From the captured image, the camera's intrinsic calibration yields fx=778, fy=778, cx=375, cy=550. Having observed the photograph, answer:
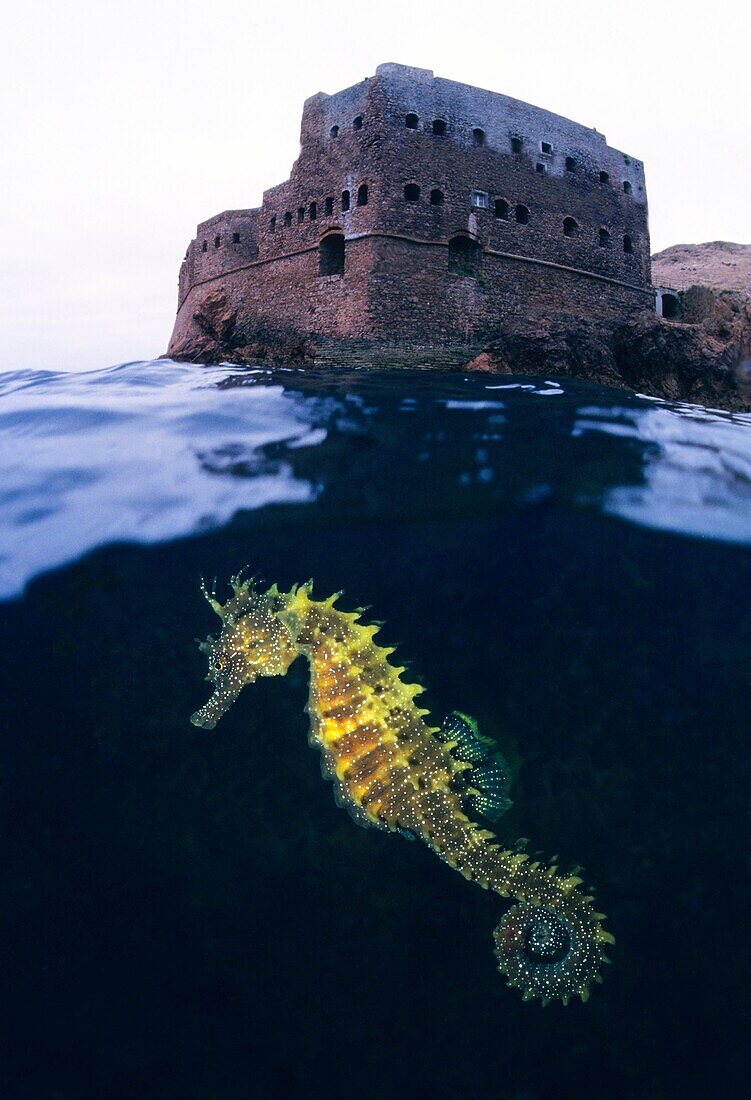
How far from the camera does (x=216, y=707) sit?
5.95 m

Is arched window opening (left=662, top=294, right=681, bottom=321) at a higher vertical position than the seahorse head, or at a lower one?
higher

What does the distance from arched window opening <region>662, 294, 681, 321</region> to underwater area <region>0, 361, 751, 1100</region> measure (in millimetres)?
19088

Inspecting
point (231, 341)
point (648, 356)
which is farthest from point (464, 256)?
point (231, 341)

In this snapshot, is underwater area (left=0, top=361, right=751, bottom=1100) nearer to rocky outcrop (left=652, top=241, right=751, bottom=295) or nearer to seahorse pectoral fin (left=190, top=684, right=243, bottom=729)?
seahorse pectoral fin (left=190, top=684, right=243, bottom=729)

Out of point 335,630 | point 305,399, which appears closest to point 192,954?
point 335,630

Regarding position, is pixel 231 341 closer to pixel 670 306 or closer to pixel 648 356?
pixel 648 356

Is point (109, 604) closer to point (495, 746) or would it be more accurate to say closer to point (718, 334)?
point (495, 746)

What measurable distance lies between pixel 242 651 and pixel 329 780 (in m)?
1.15

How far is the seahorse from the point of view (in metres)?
5.18

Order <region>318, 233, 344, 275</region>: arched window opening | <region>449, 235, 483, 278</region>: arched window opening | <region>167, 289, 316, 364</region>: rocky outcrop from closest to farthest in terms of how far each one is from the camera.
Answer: <region>167, 289, 316, 364</region>: rocky outcrop < <region>449, 235, 483, 278</region>: arched window opening < <region>318, 233, 344, 275</region>: arched window opening

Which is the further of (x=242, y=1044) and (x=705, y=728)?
(x=705, y=728)

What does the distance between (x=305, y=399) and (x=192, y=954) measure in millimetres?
7157

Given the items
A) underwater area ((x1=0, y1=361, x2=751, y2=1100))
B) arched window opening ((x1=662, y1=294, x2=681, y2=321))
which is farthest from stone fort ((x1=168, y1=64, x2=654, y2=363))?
underwater area ((x1=0, y1=361, x2=751, y2=1100))

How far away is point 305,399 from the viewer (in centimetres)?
1063
